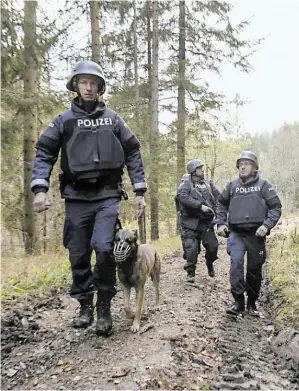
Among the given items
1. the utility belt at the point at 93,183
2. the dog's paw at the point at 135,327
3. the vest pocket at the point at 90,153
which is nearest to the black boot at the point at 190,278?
the dog's paw at the point at 135,327

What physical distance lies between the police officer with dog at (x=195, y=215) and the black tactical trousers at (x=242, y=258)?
1885 mm

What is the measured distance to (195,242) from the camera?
855 cm

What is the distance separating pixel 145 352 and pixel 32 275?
3.68 metres

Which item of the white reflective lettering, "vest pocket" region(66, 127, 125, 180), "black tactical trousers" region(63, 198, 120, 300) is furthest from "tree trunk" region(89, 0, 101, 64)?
"black tactical trousers" region(63, 198, 120, 300)

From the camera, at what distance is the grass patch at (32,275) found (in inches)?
253

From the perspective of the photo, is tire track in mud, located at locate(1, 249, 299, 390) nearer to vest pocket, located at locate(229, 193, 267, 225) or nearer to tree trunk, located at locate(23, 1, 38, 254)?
vest pocket, located at locate(229, 193, 267, 225)

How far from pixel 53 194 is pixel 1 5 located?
762 cm

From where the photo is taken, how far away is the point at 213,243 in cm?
860

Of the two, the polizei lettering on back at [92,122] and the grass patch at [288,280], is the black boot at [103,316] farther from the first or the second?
the grass patch at [288,280]

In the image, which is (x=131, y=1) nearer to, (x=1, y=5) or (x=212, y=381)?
(x=1, y=5)

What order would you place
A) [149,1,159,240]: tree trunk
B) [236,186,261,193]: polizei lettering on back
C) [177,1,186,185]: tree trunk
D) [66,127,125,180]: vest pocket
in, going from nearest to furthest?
[66,127,125,180]: vest pocket
[236,186,261,193]: polizei lettering on back
[149,1,159,240]: tree trunk
[177,1,186,185]: tree trunk

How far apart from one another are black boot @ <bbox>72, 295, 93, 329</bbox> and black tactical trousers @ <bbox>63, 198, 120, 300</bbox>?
0.26 m

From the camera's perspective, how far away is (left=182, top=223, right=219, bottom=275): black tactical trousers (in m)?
8.48

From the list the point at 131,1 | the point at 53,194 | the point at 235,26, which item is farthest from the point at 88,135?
the point at 235,26
